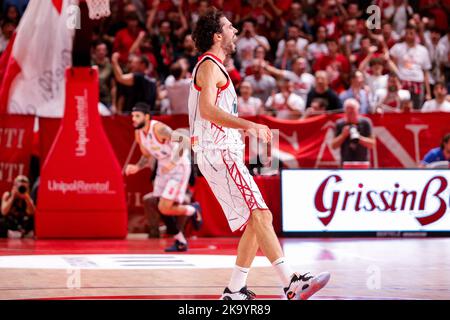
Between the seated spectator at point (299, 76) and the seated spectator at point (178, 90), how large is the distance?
6.77ft

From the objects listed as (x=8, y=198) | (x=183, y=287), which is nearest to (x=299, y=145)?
(x=8, y=198)

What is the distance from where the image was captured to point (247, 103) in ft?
50.5

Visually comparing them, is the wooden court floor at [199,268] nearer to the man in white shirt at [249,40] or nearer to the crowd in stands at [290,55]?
the crowd in stands at [290,55]

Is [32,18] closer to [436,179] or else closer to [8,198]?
[8,198]

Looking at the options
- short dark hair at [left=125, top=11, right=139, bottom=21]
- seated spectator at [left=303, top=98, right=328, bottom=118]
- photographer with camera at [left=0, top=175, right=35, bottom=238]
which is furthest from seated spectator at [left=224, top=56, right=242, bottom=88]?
photographer with camera at [left=0, top=175, right=35, bottom=238]

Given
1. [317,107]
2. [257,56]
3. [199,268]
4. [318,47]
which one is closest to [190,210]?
[199,268]

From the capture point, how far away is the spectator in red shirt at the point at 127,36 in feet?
58.4

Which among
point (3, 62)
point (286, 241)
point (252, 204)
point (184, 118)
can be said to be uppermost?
point (3, 62)

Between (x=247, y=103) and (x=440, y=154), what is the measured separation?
3.32 metres

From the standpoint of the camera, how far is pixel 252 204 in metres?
6.71

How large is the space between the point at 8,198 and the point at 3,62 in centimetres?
284

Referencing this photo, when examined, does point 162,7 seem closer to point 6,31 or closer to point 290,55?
point 290,55

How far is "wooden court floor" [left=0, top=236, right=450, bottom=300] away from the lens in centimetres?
733

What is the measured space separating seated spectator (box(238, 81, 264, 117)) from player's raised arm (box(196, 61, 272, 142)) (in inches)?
331
